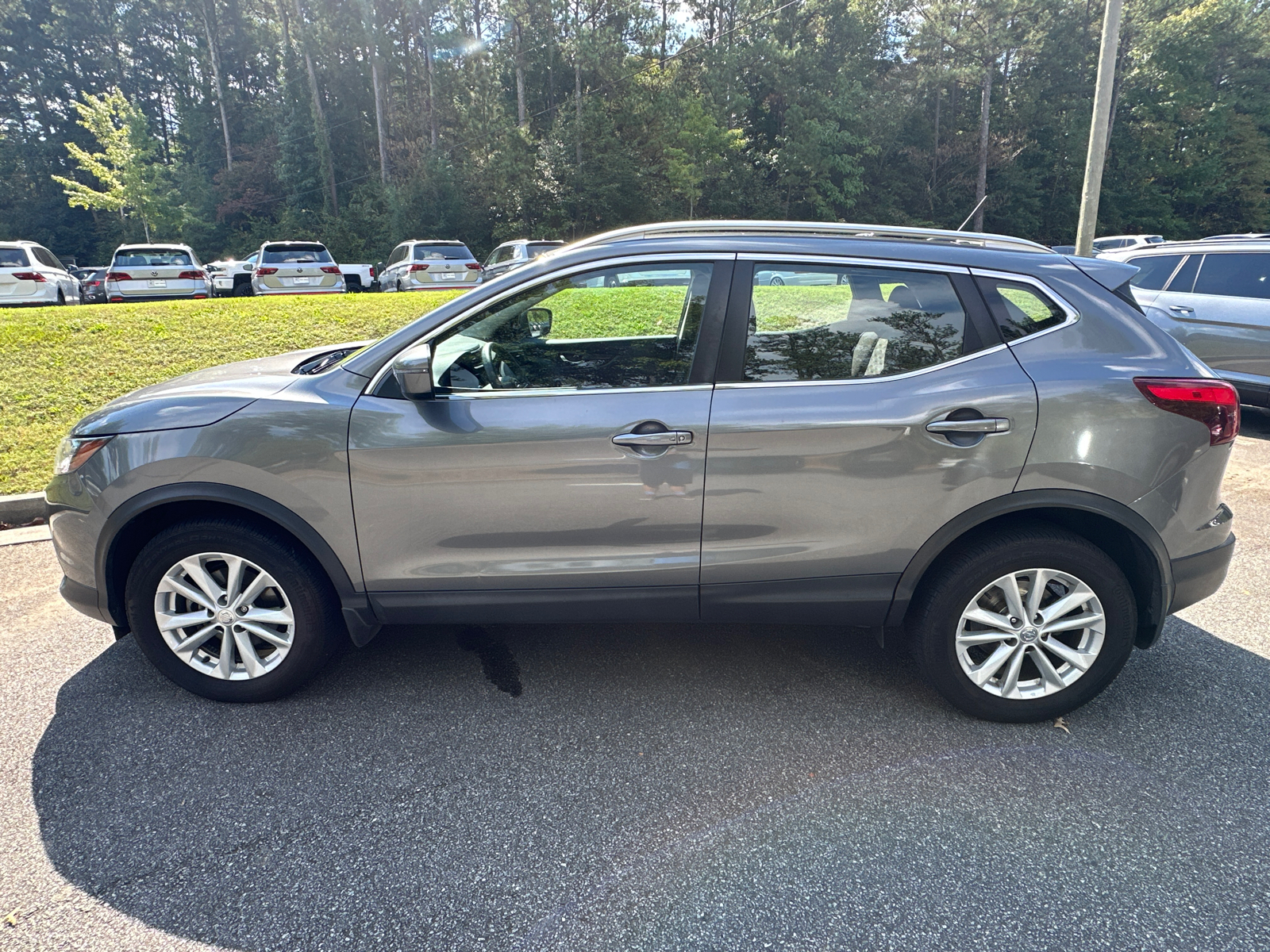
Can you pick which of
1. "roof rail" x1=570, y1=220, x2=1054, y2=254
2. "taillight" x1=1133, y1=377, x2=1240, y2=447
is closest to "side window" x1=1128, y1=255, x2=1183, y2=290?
"roof rail" x1=570, y1=220, x2=1054, y2=254

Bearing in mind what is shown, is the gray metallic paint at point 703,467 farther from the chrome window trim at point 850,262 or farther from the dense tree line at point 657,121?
the dense tree line at point 657,121

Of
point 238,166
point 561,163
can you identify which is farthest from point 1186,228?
point 238,166

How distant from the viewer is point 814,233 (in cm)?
325

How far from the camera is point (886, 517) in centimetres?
295

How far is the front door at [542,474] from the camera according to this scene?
293 centimetres

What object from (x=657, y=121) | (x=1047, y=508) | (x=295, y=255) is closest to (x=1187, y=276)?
(x=1047, y=508)

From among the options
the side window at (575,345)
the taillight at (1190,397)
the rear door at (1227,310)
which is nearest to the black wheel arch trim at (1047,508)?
the taillight at (1190,397)

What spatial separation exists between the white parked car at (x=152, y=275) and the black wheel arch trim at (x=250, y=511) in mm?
15442

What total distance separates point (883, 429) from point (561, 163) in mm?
36046

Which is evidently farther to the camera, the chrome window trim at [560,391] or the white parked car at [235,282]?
the white parked car at [235,282]

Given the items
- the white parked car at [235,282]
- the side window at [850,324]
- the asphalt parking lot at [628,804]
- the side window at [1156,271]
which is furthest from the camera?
the white parked car at [235,282]

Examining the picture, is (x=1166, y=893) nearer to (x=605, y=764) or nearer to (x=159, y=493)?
(x=605, y=764)

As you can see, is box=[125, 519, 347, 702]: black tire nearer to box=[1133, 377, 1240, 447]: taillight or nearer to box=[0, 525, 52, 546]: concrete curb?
box=[0, 525, 52, 546]: concrete curb

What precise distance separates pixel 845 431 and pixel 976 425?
0.46 meters
